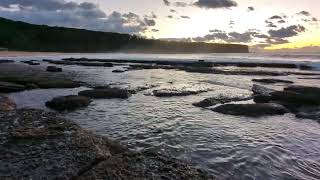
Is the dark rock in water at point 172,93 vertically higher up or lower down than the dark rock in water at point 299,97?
lower down

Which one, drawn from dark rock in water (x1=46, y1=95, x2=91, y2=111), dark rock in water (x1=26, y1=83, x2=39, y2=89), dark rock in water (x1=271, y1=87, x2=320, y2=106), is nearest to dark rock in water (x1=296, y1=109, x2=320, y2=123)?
dark rock in water (x1=271, y1=87, x2=320, y2=106)

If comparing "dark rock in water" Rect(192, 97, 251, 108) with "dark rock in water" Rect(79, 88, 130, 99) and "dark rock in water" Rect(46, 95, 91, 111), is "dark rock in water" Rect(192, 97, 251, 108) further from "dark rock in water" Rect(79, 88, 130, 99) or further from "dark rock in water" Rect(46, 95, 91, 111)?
"dark rock in water" Rect(46, 95, 91, 111)

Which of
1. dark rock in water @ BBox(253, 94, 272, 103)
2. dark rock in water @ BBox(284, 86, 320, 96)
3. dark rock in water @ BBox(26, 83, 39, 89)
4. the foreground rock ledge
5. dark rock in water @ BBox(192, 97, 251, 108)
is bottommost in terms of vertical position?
dark rock in water @ BBox(26, 83, 39, 89)

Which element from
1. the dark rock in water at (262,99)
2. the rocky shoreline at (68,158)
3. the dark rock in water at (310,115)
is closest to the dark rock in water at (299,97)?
the dark rock in water at (262,99)

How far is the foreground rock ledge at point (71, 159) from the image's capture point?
819 cm

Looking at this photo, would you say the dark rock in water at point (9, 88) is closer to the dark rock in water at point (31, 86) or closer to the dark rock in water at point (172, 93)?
the dark rock in water at point (31, 86)

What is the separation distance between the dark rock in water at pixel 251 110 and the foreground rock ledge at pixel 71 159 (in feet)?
34.0

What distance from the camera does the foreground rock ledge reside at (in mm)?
8188

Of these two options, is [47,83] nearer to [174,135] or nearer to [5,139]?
[174,135]

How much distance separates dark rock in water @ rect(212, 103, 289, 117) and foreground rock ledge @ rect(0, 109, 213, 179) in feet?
34.0

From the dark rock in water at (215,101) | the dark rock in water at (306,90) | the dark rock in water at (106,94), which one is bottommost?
the dark rock in water at (106,94)

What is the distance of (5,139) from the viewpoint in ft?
33.6

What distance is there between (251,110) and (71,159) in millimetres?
13229

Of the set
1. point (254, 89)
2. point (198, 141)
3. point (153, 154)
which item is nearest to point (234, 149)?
point (198, 141)
